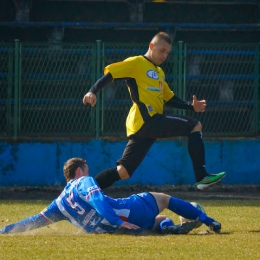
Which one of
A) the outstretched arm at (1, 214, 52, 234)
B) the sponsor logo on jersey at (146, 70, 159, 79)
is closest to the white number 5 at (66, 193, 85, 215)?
the outstretched arm at (1, 214, 52, 234)

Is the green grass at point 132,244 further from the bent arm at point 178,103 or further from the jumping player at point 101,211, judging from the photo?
the bent arm at point 178,103

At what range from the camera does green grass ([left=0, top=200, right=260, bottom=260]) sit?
5.92 m

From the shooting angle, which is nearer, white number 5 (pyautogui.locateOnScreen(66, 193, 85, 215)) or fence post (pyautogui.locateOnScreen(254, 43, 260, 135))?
white number 5 (pyautogui.locateOnScreen(66, 193, 85, 215))

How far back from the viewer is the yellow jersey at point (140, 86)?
27.0ft

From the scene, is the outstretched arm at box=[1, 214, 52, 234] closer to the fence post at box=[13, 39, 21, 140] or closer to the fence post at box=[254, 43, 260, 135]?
the fence post at box=[13, 39, 21, 140]

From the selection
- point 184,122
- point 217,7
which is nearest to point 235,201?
point 184,122

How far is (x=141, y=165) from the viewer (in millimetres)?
13055

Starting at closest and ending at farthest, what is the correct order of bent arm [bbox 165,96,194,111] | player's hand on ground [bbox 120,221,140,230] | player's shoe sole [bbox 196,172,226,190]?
player's hand on ground [bbox 120,221,140,230] < player's shoe sole [bbox 196,172,226,190] < bent arm [bbox 165,96,194,111]

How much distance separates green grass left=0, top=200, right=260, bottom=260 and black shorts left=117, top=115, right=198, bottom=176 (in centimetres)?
102

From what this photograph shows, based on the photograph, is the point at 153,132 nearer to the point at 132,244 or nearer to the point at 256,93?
the point at 132,244

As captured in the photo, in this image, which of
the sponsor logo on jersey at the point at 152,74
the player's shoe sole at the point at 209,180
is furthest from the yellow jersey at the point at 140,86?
the player's shoe sole at the point at 209,180

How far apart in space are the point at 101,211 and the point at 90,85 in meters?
6.90

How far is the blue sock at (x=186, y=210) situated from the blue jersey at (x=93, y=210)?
18 cm

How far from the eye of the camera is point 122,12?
1675 cm
